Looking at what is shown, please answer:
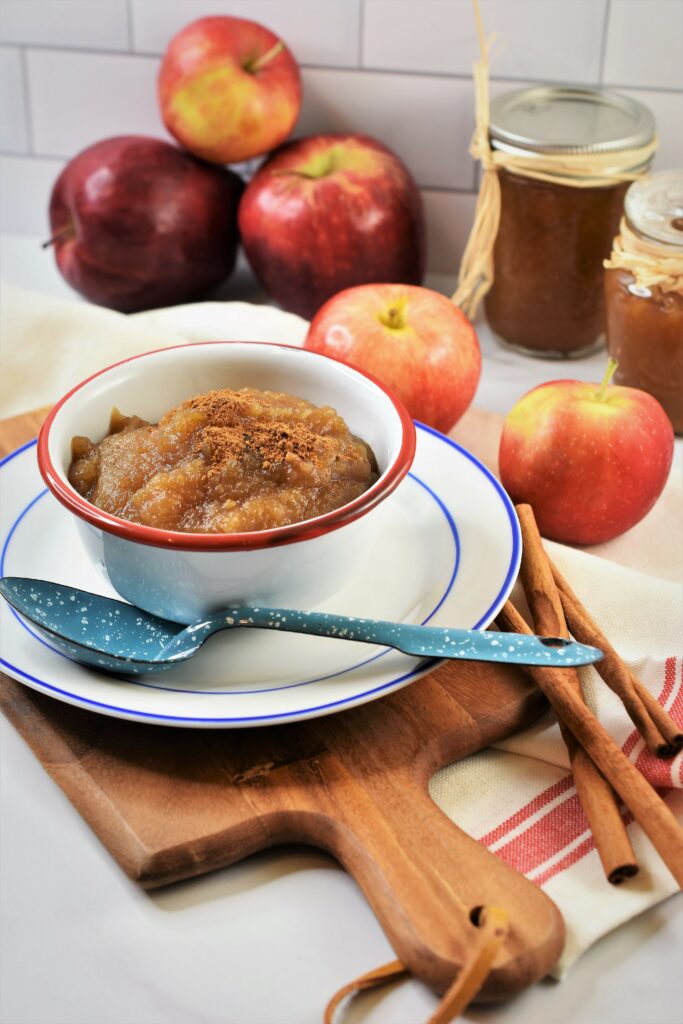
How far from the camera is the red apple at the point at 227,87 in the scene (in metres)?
1.49

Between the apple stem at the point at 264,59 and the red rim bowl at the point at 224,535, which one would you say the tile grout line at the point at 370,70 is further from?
the red rim bowl at the point at 224,535

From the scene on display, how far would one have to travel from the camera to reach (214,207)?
62.3 inches

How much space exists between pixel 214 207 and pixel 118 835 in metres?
1.06

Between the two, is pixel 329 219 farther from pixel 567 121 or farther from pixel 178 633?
pixel 178 633

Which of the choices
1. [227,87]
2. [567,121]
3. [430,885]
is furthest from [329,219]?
[430,885]

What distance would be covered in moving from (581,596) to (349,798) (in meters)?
0.33

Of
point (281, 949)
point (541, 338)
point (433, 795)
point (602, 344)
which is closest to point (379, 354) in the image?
point (541, 338)

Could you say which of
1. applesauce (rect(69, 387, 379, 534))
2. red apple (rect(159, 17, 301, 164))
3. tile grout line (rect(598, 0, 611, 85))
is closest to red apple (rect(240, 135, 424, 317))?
red apple (rect(159, 17, 301, 164))

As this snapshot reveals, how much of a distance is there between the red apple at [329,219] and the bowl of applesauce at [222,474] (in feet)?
1.61

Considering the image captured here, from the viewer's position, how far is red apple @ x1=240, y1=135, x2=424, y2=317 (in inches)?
58.6

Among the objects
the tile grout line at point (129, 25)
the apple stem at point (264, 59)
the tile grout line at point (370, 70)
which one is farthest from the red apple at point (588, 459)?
the tile grout line at point (129, 25)

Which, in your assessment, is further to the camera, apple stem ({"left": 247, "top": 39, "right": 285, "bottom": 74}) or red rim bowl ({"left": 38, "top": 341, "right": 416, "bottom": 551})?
apple stem ({"left": 247, "top": 39, "right": 285, "bottom": 74})

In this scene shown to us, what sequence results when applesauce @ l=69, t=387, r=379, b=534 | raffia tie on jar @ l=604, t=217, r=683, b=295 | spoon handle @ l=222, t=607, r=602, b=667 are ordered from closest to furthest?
spoon handle @ l=222, t=607, r=602, b=667 < applesauce @ l=69, t=387, r=379, b=534 < raffia tie on jar @ l=604, t=217, r=683, b=295

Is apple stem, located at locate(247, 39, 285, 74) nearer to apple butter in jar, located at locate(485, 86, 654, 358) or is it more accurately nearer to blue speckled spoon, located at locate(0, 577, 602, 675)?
apple butter in jar, located at locate(485, 86, 654, 358)
